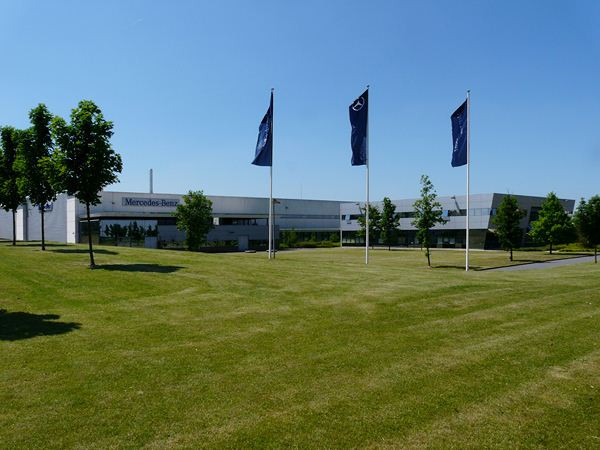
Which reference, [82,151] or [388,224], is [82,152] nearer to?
[82,151]

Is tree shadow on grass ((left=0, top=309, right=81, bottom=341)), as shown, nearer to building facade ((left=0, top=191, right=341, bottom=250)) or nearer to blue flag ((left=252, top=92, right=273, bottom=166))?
blue flag ((left=252, top=92, right=273, bottom=166))

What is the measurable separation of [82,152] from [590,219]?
47.4 metres

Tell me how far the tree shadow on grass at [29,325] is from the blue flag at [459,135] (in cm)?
2974

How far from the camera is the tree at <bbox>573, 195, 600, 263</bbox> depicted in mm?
45184

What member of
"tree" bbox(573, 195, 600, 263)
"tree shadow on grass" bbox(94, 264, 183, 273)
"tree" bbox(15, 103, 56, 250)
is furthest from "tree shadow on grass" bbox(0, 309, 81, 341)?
"tree" bbox(573, 195, 600, 263)

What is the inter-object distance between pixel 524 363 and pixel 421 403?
135 inches

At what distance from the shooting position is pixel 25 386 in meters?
7.72

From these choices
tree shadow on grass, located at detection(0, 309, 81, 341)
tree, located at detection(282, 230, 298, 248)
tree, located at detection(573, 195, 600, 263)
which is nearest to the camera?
tree shadow on grass, located at detection(0, 309, 81, 341)

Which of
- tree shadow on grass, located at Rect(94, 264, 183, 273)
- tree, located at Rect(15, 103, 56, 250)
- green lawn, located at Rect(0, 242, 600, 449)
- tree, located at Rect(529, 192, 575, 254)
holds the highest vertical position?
tree, located at Rect(15, 103, 56, 250)

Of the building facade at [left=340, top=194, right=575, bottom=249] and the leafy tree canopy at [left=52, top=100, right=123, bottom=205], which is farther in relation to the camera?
the building facade at [left=340, top=194, right=575, bottom=249]

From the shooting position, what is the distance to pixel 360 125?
110 ft

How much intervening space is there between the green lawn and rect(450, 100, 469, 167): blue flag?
18191 mm

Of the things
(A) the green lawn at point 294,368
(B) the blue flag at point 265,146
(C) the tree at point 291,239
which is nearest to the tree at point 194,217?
(B) the blue flag at point 265,146

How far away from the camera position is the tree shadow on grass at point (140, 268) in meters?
22.5
